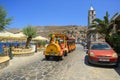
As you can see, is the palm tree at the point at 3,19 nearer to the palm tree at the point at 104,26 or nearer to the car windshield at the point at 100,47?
the car windshield at the point at 100,47

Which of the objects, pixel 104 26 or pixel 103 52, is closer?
pixel 103 52

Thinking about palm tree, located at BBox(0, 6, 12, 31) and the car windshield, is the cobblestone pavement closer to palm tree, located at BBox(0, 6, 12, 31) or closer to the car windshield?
the car windshield

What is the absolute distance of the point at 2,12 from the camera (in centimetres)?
1606

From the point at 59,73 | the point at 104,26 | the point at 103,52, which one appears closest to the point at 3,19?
the point at 59,73

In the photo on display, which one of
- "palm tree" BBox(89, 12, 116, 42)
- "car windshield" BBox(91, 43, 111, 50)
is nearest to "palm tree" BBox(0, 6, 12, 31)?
"car windshield" BBox(91, 43, 111, 50)

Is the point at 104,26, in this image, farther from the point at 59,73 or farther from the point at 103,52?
the point at 59,73

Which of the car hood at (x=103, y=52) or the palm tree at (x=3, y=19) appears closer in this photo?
the car hood at (x=103, y=52)

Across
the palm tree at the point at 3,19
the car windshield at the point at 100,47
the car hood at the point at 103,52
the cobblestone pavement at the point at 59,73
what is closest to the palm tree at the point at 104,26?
the car windshield at the point at 100,47

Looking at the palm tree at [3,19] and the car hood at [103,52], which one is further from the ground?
the palm tree at [3,19]

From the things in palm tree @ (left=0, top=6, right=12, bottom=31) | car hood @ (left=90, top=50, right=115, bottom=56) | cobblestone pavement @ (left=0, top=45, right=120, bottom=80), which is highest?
palm tree @ (left=0, top=6, right=12, bottom=31)

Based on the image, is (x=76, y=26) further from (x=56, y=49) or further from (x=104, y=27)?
(x=56, y=49)

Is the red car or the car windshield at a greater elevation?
the car windshield

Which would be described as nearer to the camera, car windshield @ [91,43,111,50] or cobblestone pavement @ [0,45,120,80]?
cobblestone pavement @ [0,45,120,80]

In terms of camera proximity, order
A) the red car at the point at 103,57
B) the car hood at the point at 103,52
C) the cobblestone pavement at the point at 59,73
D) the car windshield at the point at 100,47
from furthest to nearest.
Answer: the car windshield at the point at 100,47
the car hood at the point at 103,52
the red car at the point at 103,57
the cobblestone pavement at the point at 59,73
